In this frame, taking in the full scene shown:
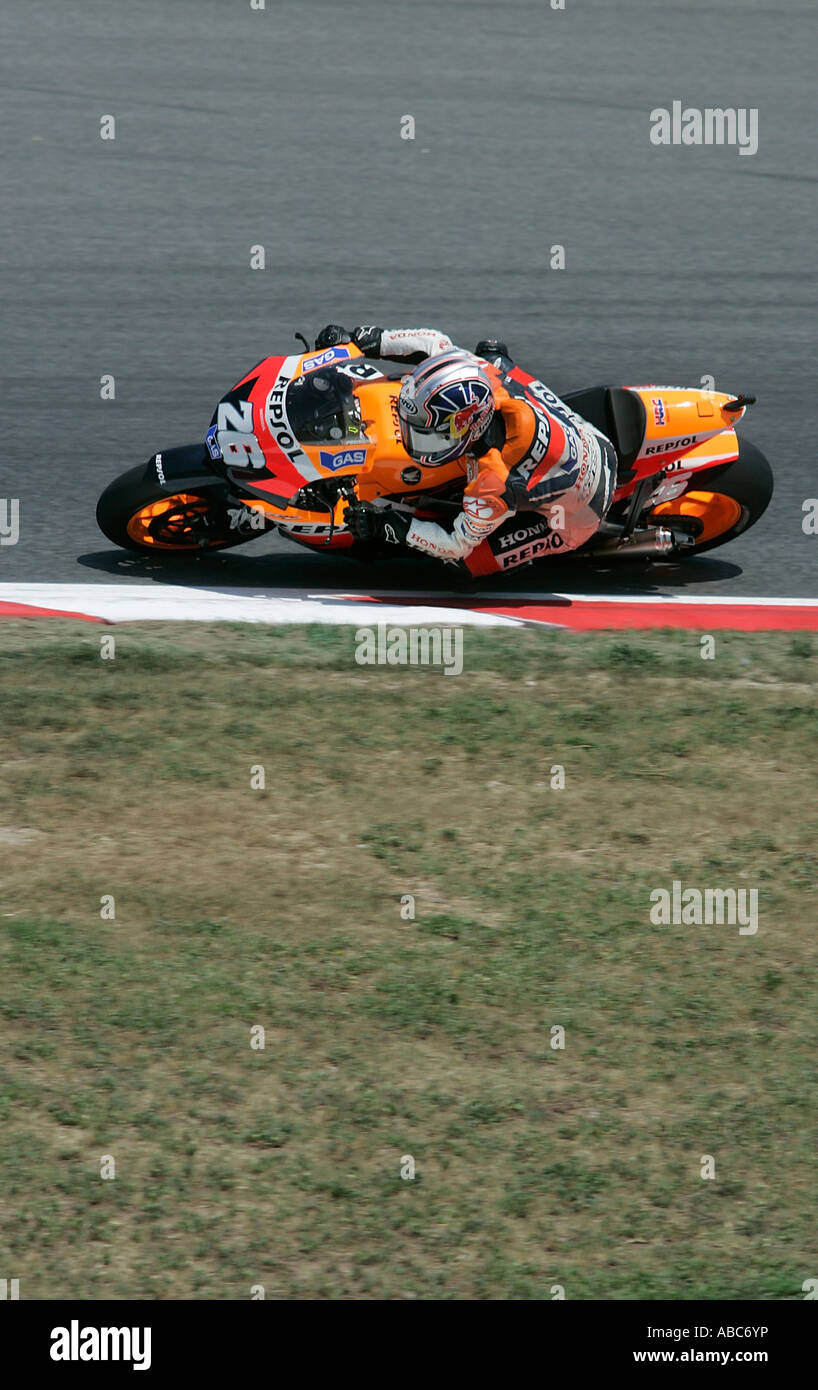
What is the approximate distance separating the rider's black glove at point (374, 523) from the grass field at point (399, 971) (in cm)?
59

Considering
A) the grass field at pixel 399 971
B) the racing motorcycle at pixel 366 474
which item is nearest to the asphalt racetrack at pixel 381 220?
the racing motorcycle at pixel 366 474

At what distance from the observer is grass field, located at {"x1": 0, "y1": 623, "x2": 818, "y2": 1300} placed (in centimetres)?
438

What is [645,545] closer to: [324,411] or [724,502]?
[724,502]

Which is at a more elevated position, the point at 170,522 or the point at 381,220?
the point at 381,220

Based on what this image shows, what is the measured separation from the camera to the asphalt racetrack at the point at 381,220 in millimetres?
9602

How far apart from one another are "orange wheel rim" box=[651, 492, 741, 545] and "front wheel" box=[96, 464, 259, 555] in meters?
2.10

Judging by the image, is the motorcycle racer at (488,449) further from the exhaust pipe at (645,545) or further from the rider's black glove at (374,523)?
the exhaust pipe at (645,545)

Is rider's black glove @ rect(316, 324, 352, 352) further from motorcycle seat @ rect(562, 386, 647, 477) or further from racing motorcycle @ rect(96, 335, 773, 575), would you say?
motorcycle seat @ rect(562, 386, 647, 477)

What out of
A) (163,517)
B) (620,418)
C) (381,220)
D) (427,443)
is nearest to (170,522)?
(163,517)

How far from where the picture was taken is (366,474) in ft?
25.7

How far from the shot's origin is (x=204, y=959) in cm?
533

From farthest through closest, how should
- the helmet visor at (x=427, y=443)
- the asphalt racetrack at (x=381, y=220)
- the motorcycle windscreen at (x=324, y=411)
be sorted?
the asphalt racetrack at (x=381, y=220) → the motorcycle windscreen at (x=324, y=411) → the helmet visor at (x=427, y=443)

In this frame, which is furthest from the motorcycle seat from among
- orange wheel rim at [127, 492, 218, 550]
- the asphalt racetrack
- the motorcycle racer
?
orange wheel rim at [127, 492, 218, 550]

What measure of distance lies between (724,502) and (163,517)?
2.84 meters
